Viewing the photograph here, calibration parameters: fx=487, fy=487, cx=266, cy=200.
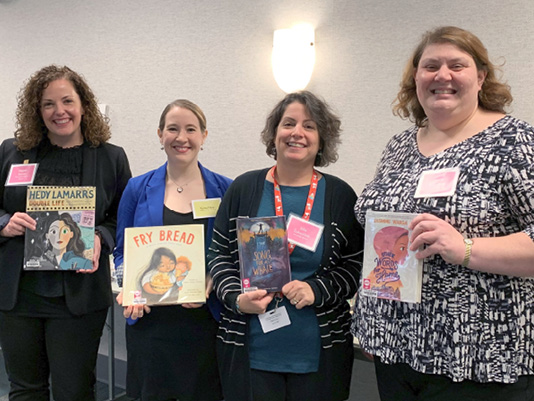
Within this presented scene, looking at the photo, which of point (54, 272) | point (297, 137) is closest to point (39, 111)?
point (54, 272)

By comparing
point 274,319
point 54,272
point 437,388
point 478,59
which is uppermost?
point 478,59

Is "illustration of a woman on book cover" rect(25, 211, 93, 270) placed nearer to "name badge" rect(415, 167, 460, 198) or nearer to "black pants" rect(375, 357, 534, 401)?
"black pants" rect(375, 357, 534, 401)

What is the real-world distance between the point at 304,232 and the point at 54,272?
114cm

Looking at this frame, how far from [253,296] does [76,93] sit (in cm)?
127

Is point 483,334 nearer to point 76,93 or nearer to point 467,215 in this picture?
point 467,215

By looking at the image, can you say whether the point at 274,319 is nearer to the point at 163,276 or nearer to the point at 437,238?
the point at 163,276

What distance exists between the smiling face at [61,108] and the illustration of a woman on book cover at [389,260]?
1.45 metres

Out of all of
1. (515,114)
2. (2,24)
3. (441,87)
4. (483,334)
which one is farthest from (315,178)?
(2,24)

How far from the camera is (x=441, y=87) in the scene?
1421 millimetres

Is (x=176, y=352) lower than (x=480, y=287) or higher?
lower

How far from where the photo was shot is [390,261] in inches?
57.8

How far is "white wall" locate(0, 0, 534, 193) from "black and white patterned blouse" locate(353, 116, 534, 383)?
147 centimetres

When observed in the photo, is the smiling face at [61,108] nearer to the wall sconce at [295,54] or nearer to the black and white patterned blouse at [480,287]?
the wall sconce at [295,54]

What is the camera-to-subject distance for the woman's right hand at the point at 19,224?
2.05 m
